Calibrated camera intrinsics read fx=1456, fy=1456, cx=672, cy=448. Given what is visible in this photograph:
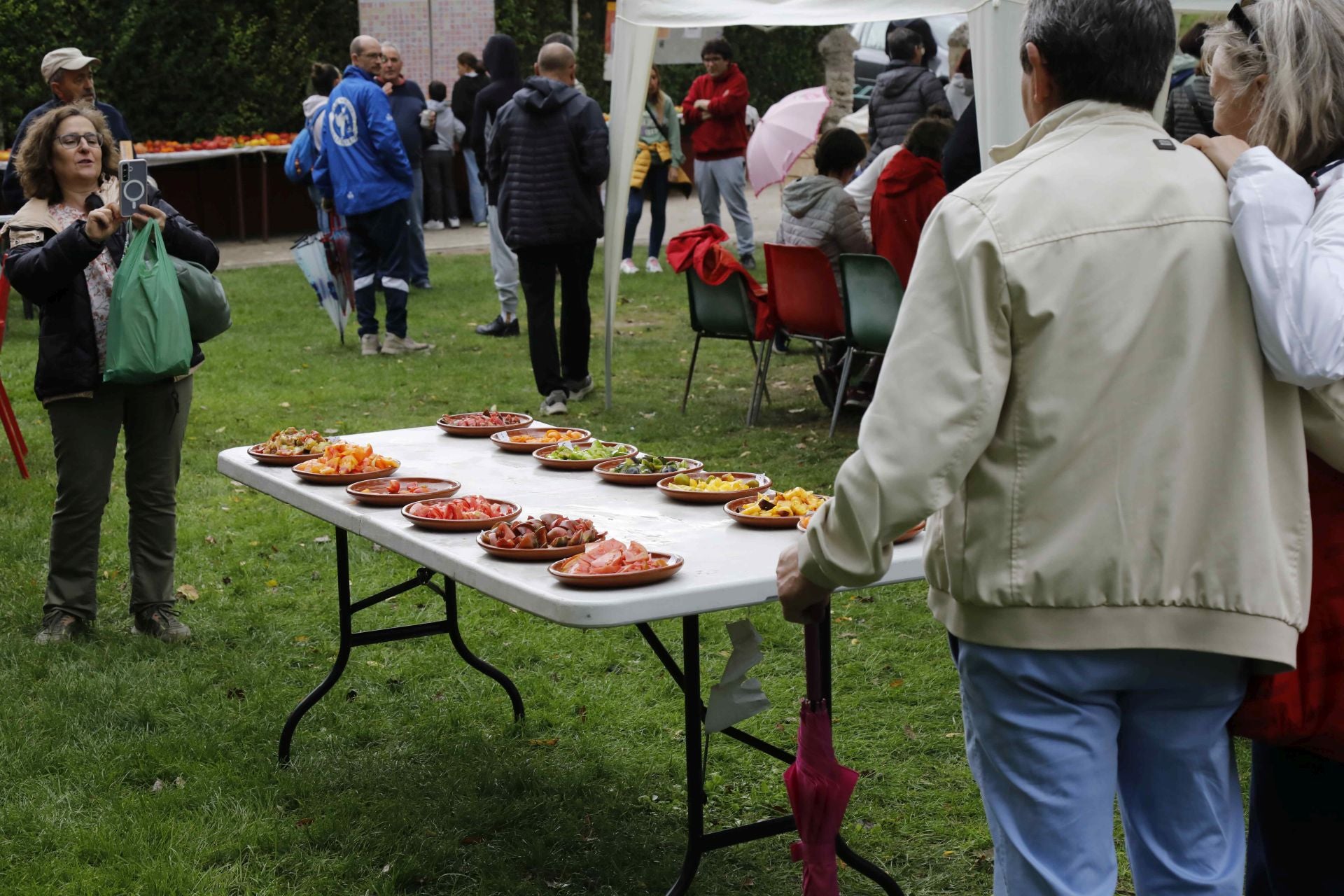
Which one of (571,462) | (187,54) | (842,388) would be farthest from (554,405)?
(187,54)

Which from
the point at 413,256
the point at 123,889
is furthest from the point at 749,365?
the point at 123,889

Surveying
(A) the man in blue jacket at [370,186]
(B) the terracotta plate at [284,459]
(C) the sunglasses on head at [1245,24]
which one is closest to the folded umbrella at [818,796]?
(C) the sunglasses on head at [1245,24]

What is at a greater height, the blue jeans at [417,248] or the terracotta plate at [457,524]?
the terracotta plate at [457,524]

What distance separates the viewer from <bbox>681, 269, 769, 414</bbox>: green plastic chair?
8.38 meters

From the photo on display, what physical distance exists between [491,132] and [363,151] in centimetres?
92

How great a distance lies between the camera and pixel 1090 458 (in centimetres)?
190

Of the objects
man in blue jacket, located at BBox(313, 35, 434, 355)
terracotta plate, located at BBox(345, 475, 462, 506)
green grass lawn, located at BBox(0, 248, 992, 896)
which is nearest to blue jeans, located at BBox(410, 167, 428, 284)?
man in blue jacket, located at BBox(313, 35, 434, 355)

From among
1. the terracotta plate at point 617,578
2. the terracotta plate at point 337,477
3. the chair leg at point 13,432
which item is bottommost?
the chair leg at point 13,432

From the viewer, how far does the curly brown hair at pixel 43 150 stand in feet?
15.5

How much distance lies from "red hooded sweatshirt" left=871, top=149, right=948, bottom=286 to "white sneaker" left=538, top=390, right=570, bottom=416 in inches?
83.0

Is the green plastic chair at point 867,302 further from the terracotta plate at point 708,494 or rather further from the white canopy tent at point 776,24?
the terracotta plate at point 708,494

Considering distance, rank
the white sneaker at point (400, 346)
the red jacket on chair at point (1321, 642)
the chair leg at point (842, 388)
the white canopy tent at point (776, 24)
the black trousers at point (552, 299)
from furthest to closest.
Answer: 1. the white sneaker at point (400, 346)
2. the black trousers at point (552, 299)
3. the chair leg at point (842, 388)
4. the white canopy tent at point (776, 24)
5. the red jacket on chair at point (1321, 642)

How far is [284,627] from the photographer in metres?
5.30

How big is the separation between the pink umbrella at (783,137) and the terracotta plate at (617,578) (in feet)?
34.4
